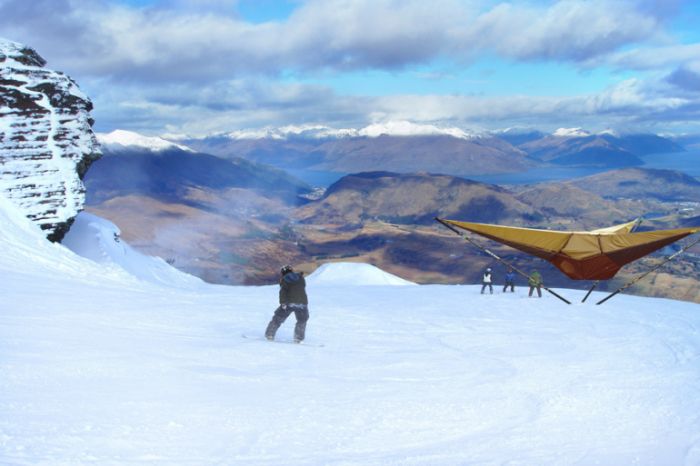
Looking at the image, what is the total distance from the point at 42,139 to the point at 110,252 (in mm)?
10352

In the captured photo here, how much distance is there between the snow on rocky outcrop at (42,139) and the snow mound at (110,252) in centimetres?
439

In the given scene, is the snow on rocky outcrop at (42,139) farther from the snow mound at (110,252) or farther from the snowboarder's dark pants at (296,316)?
the snowboarder's dark pants at (296,316)

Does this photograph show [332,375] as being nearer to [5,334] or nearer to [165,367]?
[165,367]

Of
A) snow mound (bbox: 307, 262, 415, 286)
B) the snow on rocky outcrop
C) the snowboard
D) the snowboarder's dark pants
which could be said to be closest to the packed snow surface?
the snowboard

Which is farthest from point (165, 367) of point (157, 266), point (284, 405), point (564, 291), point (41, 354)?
point (157, 266)

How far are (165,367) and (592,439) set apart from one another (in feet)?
28.5

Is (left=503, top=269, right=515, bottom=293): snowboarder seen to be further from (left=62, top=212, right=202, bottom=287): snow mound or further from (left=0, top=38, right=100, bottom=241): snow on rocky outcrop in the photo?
(left=0, top=38, right=100, bottom=241): snow on rocky outcrop

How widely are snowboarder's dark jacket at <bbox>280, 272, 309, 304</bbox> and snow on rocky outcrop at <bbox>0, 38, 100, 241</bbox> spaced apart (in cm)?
2901

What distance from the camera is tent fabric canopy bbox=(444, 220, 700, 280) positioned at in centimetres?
1862

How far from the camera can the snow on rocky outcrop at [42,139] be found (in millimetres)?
39625

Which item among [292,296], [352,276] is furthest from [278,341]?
[352,276]

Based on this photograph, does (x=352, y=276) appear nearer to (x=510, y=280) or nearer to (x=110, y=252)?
(x=110, y=252)

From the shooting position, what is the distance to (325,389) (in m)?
11.9

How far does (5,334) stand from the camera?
44.4 ft
